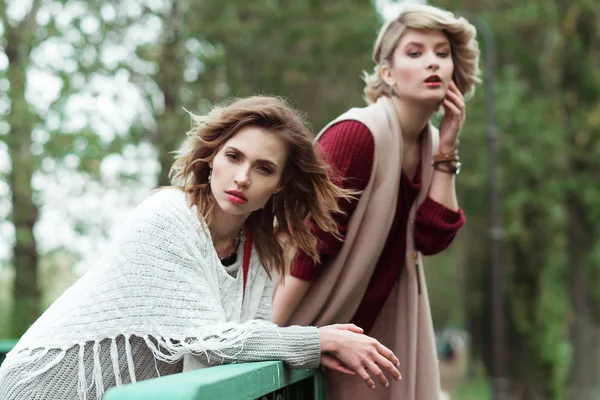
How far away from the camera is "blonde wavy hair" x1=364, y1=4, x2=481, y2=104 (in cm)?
369

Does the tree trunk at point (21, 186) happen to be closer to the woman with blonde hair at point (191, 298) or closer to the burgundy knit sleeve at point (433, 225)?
the burgundy knit sleeve at point (433, 225)

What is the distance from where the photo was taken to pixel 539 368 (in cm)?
1825

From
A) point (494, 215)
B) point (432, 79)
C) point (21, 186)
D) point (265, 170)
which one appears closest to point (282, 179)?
point (265, 170)

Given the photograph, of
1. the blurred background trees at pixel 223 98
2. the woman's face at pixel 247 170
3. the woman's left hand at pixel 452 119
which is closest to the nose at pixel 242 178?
the woman's face at pixel 247 170

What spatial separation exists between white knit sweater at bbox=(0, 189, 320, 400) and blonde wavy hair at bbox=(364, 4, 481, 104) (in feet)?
4.72

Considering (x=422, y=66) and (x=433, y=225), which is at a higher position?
(x=422, y=66)

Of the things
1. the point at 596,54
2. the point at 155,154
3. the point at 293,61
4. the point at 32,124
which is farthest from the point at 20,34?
the point at 596,54

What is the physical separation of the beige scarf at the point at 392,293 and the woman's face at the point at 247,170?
20.7 inches

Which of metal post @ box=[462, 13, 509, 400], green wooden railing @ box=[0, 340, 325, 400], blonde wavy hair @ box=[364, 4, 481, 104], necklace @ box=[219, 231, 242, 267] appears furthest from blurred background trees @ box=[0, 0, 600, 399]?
green wooden railing @ box=[0, 340, 325, 400]

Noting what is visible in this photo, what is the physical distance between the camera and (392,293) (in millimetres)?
3588

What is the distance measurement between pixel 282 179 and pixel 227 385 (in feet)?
4.09

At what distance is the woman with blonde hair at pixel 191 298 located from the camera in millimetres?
2533

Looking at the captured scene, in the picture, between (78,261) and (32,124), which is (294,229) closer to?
(32,124)

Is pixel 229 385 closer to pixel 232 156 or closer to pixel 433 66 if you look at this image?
pixel 232 156
